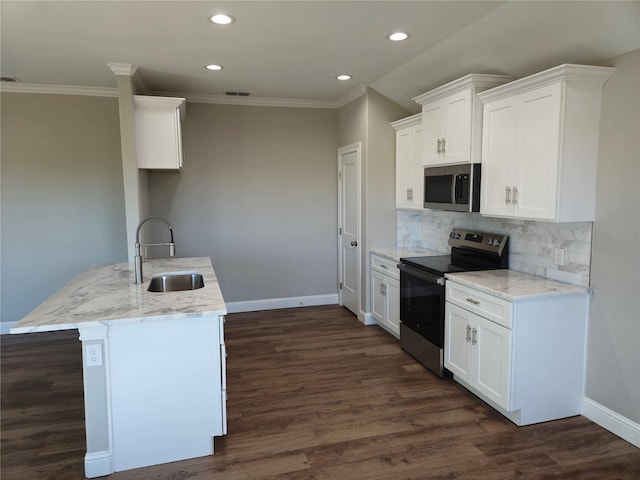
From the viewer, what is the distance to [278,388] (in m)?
3.46

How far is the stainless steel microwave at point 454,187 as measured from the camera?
3455 millimetres

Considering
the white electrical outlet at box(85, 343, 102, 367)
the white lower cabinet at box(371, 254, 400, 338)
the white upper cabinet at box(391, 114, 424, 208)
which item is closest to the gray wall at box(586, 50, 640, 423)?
the white upper cabinet at box(391, 114, 424, 208)

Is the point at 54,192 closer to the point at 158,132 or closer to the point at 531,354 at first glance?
the point at 158,132

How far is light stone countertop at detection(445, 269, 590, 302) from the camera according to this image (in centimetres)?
278

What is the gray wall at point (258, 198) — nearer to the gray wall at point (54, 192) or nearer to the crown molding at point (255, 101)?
the crown molding at point (255, 101)

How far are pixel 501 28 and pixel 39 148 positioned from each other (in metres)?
4.77

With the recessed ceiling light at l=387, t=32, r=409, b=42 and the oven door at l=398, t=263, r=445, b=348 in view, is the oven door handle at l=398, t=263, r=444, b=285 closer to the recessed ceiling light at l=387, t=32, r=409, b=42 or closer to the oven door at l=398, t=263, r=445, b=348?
the oven door at l=398, t=263, r=445, b=348

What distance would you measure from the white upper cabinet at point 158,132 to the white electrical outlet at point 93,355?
7.24 feet

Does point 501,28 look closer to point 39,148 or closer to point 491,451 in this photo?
point 491,451

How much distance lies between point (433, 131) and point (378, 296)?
188 cm

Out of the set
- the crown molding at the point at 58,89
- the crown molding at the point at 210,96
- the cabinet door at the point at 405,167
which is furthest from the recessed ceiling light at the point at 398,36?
the crown molding at the point at 58,89

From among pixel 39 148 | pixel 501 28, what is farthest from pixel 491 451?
pixel 39 148

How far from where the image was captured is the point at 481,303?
119 inches

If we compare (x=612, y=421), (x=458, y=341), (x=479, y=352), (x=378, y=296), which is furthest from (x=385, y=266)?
(x=612, y=421)
